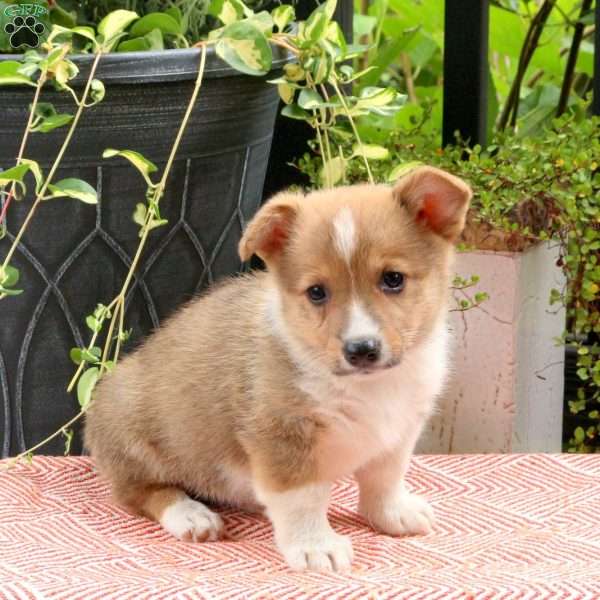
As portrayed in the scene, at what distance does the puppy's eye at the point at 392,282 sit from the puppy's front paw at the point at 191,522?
602mm

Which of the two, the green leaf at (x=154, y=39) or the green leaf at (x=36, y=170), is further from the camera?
the green leaf at (x=154, y=39)

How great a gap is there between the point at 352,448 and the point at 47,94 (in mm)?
955

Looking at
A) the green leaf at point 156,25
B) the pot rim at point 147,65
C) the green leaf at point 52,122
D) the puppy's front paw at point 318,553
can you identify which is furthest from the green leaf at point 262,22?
the puppy's front paw at point 318,553

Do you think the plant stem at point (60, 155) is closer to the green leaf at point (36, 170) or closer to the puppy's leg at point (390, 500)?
the green leaf at point (36, 170)

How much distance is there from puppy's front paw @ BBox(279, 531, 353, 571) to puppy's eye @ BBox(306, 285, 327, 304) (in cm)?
42

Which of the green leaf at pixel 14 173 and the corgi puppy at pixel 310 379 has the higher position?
the green leaf at pixel 14 173

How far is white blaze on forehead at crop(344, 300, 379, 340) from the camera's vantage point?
2172mm

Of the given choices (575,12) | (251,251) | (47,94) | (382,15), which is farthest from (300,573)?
(575,12)

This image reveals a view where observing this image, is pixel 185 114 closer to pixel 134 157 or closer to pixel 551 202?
pixel 134 157

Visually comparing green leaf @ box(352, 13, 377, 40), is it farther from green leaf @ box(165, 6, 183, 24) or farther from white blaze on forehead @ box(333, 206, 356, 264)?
A: white blaze on forehead @ box(333, 206, 356, 264)

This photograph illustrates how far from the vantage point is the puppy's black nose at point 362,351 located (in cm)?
216

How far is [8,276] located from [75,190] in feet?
0.73

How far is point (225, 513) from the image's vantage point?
264cm

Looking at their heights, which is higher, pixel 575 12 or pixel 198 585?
pixel 575 12
